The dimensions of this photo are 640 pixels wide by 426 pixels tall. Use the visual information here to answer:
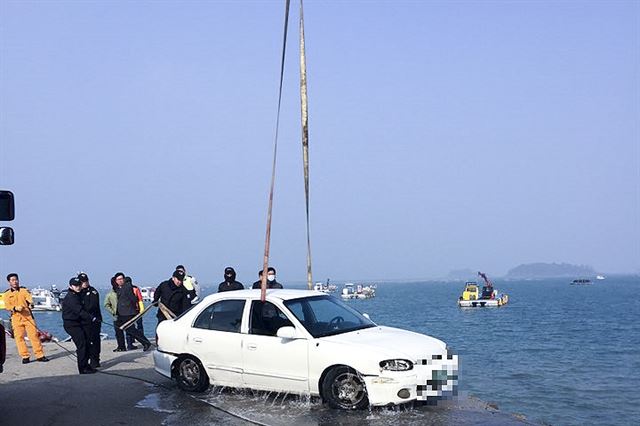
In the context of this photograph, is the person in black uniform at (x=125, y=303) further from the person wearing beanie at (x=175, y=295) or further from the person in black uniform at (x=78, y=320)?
the person in black uniform at (x=78, y=320)

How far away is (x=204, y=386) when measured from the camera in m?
11.2

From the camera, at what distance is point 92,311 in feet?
45.9

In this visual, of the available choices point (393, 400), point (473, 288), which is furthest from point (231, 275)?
point (473, 288)

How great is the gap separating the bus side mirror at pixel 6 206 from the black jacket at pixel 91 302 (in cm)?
529

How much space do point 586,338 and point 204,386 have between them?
35.7 metres

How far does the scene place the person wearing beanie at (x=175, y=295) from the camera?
15.5 meters

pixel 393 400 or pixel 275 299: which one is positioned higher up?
pixel 275 299

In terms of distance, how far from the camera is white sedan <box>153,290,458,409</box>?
9492 millimetres

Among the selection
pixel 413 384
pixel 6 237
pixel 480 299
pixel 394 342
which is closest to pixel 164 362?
pixel 6 237

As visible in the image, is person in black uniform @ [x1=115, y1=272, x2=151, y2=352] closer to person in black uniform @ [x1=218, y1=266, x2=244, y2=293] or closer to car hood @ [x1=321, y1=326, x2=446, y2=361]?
person in black uniform @ [x1=218, y1=266, x2=244, y2=293]

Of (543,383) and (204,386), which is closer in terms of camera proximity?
(204,386)

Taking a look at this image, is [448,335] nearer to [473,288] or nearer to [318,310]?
[318,310]

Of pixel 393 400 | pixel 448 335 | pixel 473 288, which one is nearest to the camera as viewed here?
pixel 393 400

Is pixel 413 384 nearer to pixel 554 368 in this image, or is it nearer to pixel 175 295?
pixel 175 295
